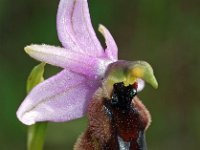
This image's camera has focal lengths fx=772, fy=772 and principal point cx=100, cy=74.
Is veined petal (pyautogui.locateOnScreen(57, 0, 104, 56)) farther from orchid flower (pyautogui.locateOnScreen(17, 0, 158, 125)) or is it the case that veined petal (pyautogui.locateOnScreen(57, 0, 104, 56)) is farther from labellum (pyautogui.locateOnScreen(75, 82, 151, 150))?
labellum (pyautogui.locateOnScreen(75, 82, 151, 150))

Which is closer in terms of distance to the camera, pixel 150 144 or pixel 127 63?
pixel 127 63

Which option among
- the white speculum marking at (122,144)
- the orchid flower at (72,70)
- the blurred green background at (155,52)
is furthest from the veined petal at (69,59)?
the blurred green background at (155,52)

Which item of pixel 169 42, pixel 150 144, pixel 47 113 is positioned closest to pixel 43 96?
pixel 47 113

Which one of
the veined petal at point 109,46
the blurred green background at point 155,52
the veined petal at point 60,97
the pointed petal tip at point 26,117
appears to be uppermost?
the blurred green background at point 155,52

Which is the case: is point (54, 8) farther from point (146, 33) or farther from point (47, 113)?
point (47, 113)

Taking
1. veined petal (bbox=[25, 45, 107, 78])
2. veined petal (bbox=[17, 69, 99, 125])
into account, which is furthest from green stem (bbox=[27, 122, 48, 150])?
veined petal (bbox=[25, 45, 107, 78])

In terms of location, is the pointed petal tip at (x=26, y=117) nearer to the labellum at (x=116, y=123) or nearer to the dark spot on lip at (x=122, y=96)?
the labellum at (x=116, y=123)

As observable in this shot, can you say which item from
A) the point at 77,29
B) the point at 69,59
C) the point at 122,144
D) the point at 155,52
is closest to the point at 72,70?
the point at 69,59

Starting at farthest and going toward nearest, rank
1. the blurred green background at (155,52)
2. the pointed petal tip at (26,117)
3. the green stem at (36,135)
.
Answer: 1. the blurred green background at (155,52)
2. the green stem at (36,135)
3. the pointed petal tip at (26,117)
